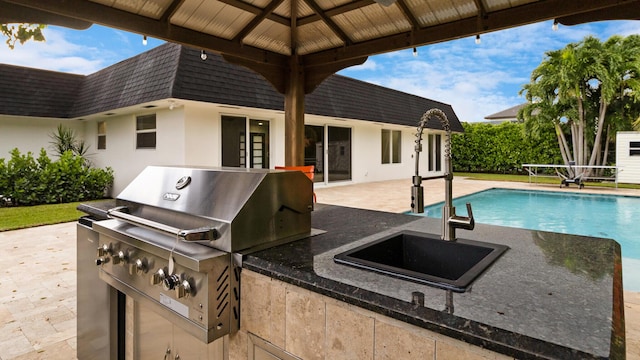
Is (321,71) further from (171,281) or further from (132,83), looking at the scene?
(132,83)

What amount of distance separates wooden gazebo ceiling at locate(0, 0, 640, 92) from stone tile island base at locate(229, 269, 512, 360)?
1.75 m

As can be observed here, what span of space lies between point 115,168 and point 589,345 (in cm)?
1072

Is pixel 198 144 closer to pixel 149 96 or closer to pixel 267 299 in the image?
pixel 149 96

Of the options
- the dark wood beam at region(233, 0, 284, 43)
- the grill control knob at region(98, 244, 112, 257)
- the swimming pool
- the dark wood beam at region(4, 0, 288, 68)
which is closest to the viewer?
the grill control knob at region(98, 244, 112, 257)

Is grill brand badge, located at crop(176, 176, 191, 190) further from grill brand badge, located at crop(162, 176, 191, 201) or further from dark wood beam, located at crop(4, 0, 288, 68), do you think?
dark wood beam, located at crop(4, 0, 288, 68)

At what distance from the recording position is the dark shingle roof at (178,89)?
7.27 m

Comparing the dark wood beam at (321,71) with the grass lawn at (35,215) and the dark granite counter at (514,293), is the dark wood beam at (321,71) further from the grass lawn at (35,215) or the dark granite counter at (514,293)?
the grass lawn at (35,215)

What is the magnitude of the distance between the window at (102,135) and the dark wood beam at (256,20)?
8.06m

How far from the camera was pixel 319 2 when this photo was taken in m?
3.58

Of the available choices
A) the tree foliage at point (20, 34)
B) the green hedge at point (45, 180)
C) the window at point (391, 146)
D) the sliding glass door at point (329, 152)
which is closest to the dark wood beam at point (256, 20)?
the tree foliage at point (20, 34)

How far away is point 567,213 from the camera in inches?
307

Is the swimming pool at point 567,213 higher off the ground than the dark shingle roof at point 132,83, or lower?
lower

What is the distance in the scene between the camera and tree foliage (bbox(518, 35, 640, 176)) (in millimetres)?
12664

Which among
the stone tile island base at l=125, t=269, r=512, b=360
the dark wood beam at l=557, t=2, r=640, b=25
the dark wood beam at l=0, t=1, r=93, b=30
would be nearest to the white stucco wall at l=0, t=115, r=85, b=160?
the dark wood beam at l=0, t=1, r=93, b=30
